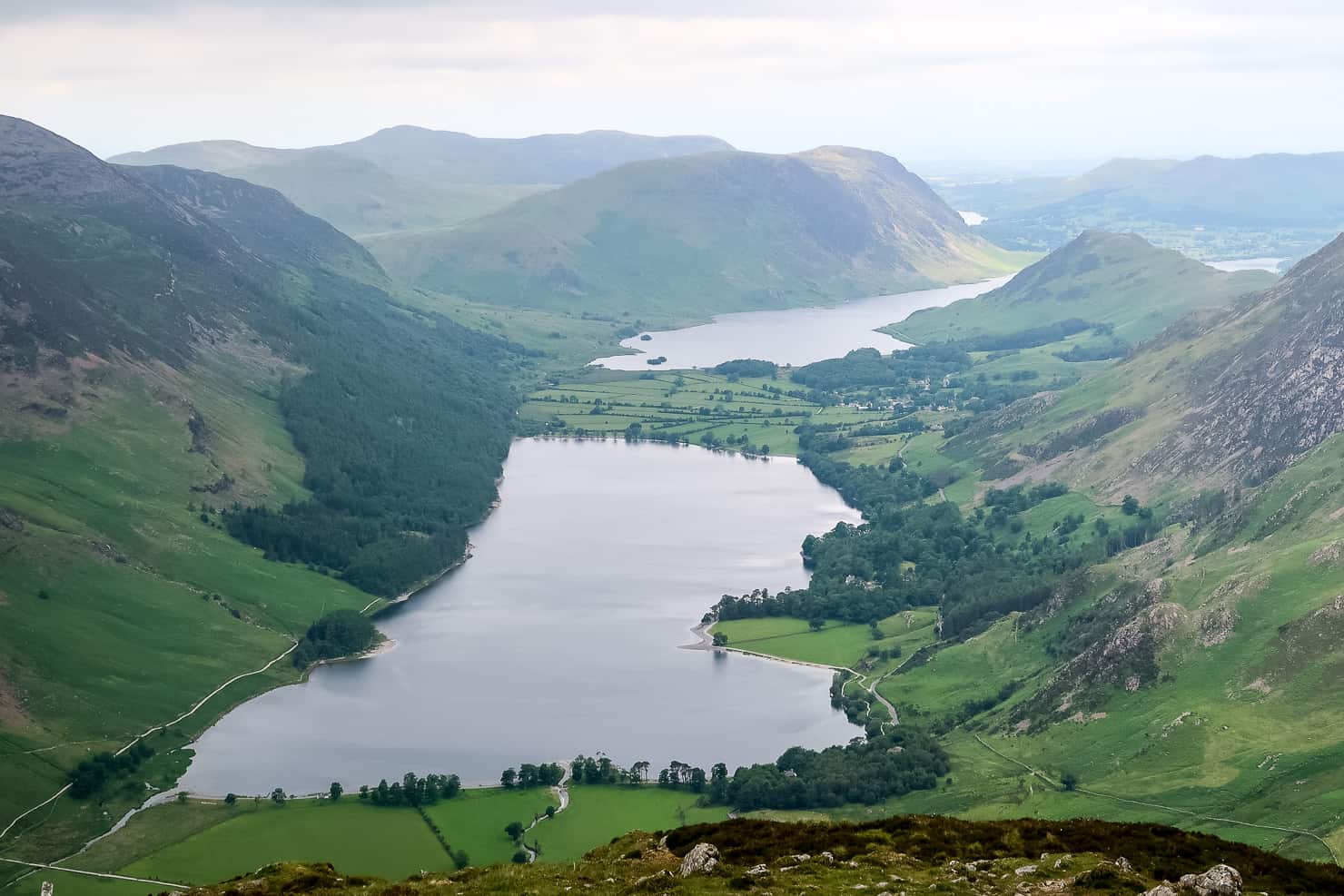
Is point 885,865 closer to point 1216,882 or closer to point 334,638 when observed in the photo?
point 1216,882

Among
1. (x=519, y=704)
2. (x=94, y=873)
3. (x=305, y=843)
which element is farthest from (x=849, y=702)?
(x=94, y=873)

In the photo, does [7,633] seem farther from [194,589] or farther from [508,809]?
[508,809]

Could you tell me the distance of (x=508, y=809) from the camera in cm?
13112

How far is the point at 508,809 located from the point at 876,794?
107 ft

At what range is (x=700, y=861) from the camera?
2478 inches

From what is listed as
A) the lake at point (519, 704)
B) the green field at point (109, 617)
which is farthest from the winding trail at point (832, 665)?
the green field at point (109, 617)

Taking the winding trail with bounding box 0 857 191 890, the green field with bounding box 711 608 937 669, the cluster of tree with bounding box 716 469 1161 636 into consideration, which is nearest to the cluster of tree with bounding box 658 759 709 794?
the green field with bounding box 711 608 937 669

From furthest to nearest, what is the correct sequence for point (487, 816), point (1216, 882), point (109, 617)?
point (109, 617), point (487, 816), point (1216, 882)

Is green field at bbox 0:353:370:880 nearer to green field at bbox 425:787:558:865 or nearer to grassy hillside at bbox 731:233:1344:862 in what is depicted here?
green field at bbox 425:787:558:865

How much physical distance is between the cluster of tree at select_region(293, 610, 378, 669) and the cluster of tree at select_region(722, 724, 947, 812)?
59.7 metres

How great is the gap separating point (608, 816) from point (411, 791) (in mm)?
18450

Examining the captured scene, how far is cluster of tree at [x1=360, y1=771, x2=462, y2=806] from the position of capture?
13262 centimetres

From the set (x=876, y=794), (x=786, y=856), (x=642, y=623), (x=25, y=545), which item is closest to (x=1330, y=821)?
(x=876, y=794)

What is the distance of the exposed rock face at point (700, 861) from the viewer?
62.3 meters
